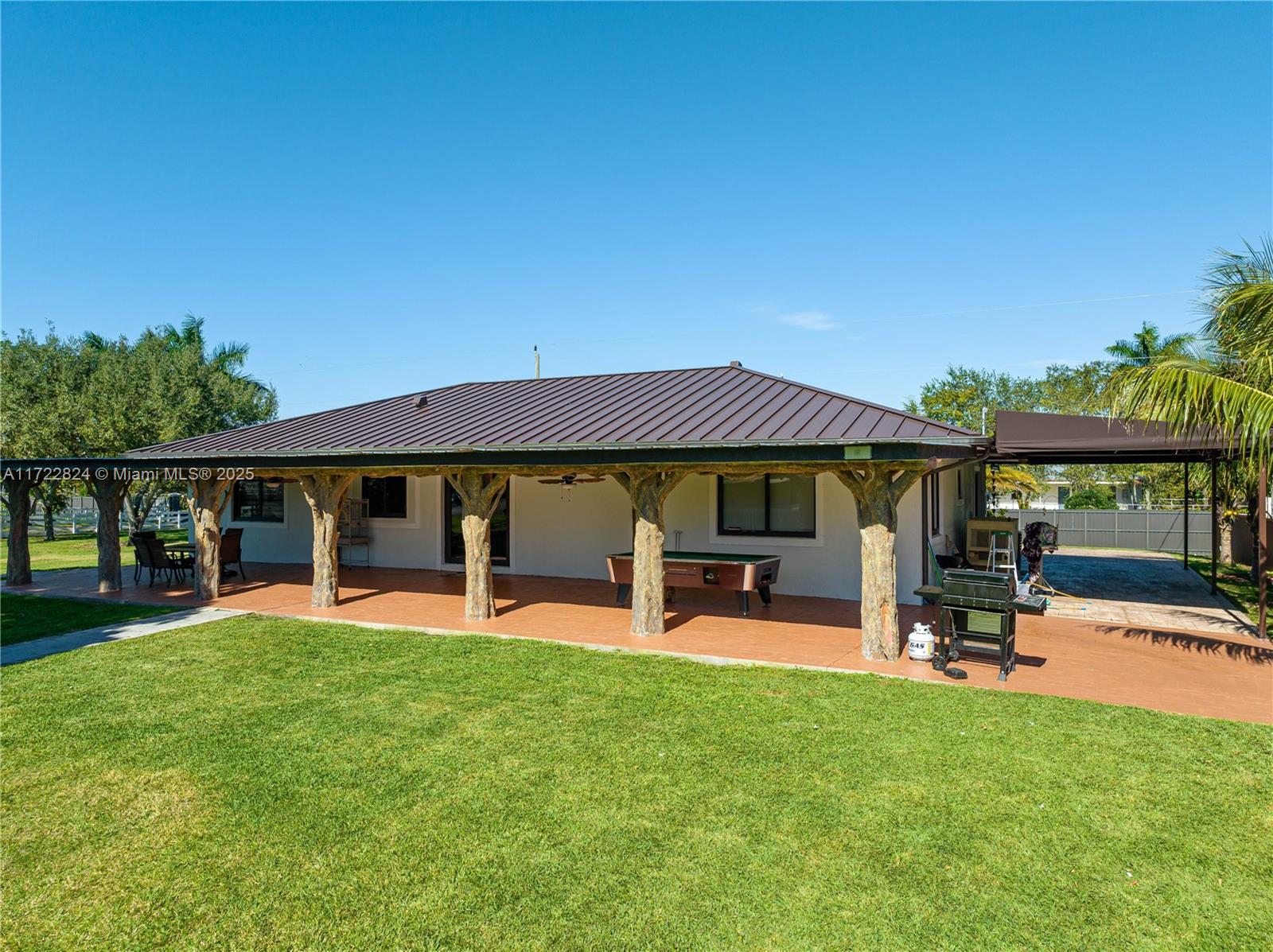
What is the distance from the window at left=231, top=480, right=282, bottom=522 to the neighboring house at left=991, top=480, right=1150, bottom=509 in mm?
25032

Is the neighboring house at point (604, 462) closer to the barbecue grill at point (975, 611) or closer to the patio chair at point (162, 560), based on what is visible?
the barbecue grill at point (975, 611)

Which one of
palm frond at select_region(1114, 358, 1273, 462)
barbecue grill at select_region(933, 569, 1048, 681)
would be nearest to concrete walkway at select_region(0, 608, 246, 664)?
barbecue grill at select_region(933, 569, 1048, 681)

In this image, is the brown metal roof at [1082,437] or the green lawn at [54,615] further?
the brown metal roof at [1082,437]

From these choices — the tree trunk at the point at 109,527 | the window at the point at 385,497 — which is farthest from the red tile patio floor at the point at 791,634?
the window at the point at 385,497

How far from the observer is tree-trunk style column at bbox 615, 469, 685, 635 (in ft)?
28.5

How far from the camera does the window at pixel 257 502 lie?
16.8 metres

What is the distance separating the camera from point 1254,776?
458cm

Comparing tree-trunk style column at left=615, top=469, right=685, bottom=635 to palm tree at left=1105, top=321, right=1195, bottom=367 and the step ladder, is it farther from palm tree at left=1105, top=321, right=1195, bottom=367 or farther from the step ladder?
palm tree at left=1105, top=321, right=1195, bottom=367

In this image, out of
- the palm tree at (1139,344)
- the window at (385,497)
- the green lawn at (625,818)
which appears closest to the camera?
the green lawn at (625,818)

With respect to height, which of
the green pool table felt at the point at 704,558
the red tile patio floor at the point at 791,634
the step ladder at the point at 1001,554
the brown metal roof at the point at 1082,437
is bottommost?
the red tile patio floor at the point at 791,634

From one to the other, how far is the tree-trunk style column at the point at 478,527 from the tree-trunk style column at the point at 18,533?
9682 mm

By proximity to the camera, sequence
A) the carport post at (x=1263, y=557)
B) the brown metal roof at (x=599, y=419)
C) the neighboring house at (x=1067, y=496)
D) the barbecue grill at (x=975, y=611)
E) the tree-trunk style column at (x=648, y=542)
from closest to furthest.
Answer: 1. the barbecue grill at (x=975, y=611)
2. the brown metal roof at (x=599, y=419)
3. the tree-trunk style column at (x=648, y=542)
4. the carport post at (x=1263, y=557)
5. the neighboring house at (x=1067, y=496)

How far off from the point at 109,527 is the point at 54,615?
2471 millimetres

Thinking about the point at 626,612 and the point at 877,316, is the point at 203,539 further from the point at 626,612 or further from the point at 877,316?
the point at 877,316
